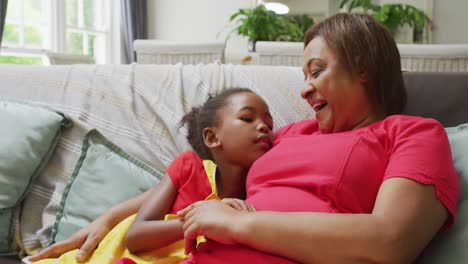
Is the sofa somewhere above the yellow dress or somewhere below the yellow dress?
above

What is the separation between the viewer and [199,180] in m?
1.30

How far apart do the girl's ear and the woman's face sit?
32 cm

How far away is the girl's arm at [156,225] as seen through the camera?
3.78 ft

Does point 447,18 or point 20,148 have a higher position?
point 447,18

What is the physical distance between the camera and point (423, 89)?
1.35 meters

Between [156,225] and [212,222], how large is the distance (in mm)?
235

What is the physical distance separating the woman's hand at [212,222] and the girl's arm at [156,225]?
0.35ft

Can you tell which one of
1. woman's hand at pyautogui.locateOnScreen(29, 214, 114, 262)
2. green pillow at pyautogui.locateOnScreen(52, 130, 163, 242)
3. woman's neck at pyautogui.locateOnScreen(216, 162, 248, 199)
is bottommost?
woman's hand at pyautogui.locateOnScreen(29, 214, 114, 262)

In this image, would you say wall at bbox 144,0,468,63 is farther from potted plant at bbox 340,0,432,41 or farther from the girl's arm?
the girl's arm

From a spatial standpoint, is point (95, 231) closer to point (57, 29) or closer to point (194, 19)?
point (57, 29)

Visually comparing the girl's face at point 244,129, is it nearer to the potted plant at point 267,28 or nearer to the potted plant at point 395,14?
the potted plant at point 267,28

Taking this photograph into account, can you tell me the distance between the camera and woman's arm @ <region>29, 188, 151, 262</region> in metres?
1.34

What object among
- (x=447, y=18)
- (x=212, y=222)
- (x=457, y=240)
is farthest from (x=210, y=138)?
(x=447, y=18)

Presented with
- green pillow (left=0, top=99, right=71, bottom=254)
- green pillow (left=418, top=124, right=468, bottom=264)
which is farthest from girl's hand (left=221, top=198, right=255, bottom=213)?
green pillow (left=0, top=99, right=71, bottom=254)
